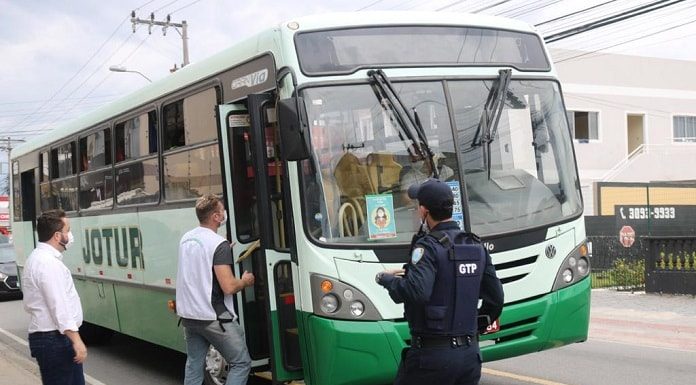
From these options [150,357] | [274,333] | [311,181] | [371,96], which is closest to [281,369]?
[274,333]

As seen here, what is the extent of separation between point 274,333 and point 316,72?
1981 mm

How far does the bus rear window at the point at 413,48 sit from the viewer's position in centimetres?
641

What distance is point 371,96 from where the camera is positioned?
634cm

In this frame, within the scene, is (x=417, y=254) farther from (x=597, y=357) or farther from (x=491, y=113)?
(x=597, y=357)

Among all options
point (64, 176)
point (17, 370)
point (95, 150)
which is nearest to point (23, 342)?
point (64, 176)

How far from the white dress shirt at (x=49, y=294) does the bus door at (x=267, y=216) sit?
151 cm

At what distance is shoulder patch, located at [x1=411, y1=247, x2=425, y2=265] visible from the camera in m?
4.32

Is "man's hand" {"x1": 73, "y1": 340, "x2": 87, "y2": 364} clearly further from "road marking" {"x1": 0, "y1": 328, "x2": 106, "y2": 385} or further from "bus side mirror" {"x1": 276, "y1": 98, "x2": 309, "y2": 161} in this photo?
"road marking" {"x1": 0, "y1": 328, "x2": 106, "y2": 385}

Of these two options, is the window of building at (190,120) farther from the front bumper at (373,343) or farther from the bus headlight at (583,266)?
the bus headlight at (583,266)

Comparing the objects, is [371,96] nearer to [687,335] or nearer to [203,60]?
[203,60]

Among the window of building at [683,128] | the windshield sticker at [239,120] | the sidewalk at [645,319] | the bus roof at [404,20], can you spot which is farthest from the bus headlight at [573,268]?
the window of building at [683,128]

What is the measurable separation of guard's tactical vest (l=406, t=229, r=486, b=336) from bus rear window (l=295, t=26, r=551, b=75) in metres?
2.40

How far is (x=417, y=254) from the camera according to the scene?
433 cm

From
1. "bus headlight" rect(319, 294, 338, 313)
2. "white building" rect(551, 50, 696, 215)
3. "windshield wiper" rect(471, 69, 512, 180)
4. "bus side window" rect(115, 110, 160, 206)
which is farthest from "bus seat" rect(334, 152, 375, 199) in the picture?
"white building" rect(551, 50, 696, 215)
